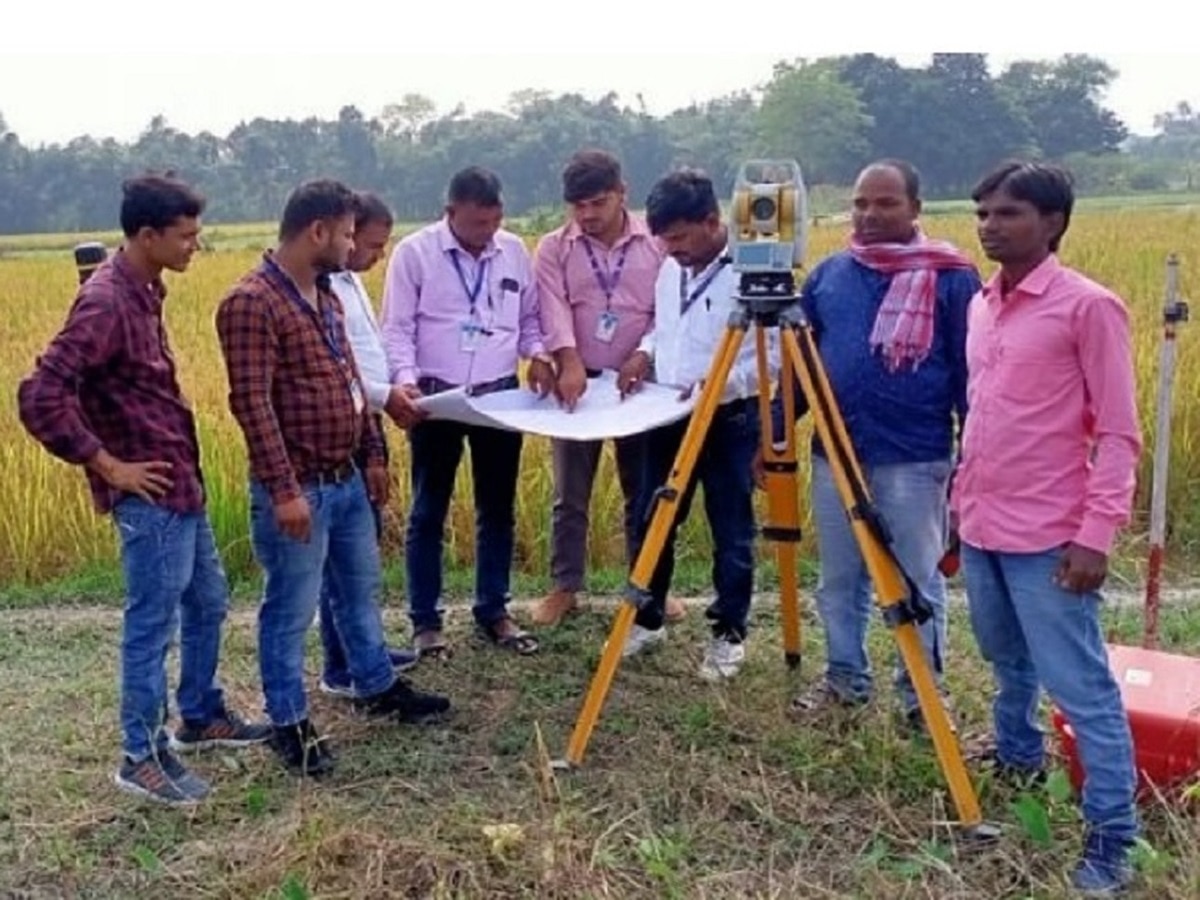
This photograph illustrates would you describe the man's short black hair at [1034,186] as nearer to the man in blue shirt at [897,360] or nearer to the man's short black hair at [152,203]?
the man in blue shirt at [897,360]

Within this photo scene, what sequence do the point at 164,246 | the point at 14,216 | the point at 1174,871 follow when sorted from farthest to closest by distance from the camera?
1. the point at 14,216
2. the point at 164,246
3. the point at 1174,871

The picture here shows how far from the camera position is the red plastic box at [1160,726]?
3.24 m

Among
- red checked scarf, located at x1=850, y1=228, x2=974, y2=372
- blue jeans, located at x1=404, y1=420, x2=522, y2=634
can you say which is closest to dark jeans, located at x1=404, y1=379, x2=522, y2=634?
blue jeans, located at x1=404, y1=420, x2=522, y2=634

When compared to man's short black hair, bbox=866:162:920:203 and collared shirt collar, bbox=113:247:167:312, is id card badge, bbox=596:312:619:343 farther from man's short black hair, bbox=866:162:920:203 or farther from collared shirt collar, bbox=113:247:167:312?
collared shirt collar, bbox=113:247:167:312

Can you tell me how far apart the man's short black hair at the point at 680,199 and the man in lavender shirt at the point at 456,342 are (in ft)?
1.93

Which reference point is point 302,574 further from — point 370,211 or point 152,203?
point 370,211

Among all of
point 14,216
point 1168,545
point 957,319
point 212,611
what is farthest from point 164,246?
point 14,216

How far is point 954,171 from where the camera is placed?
33.9 m

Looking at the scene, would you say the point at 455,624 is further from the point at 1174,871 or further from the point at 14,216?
the point at 14,216

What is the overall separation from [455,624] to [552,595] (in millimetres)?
383

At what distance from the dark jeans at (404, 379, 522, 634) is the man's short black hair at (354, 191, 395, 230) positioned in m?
0.69

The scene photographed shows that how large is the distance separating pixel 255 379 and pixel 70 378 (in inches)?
17.5

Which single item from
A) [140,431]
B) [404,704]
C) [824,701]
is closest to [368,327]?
[140,431]

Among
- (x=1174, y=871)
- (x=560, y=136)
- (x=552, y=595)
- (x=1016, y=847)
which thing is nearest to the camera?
(x=1174, y=871)
